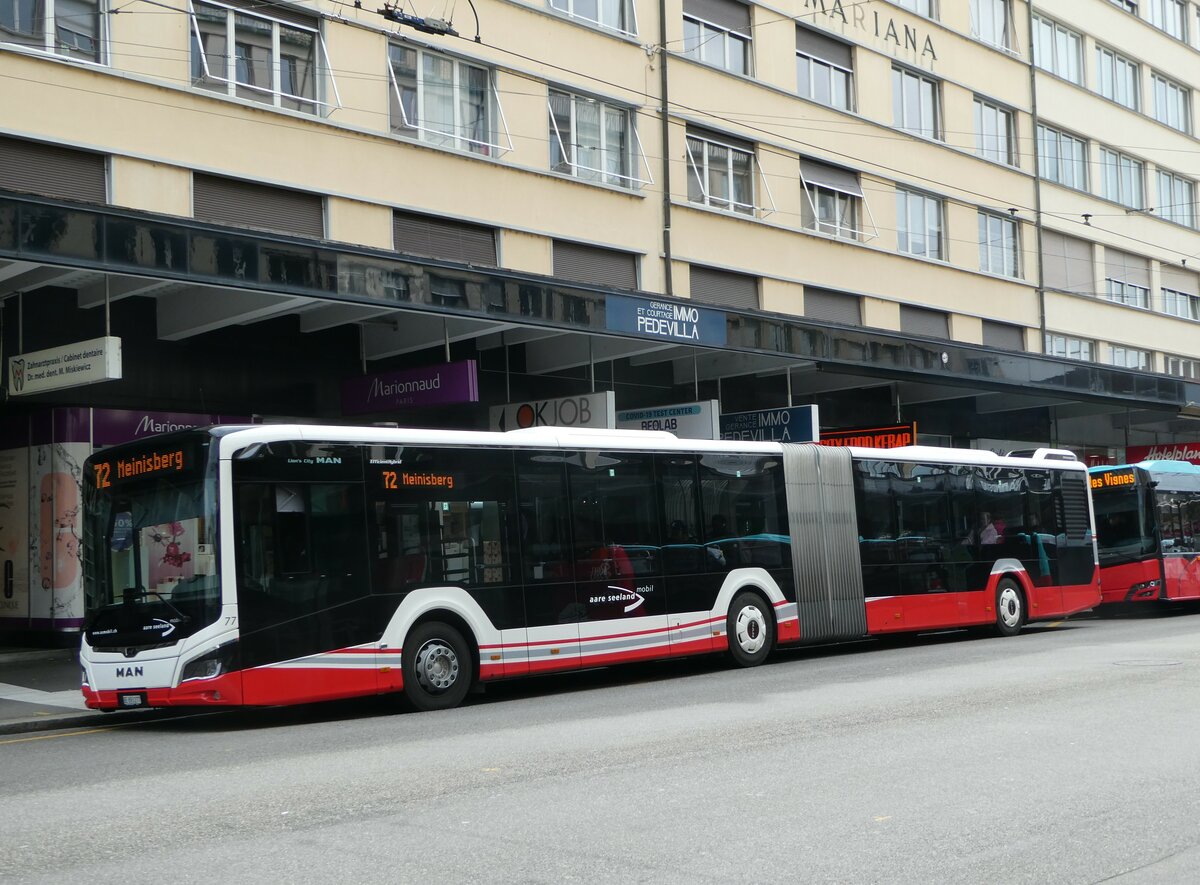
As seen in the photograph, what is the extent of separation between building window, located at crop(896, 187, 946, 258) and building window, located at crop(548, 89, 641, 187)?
9.28 meters

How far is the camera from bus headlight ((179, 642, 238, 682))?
11.6 metres

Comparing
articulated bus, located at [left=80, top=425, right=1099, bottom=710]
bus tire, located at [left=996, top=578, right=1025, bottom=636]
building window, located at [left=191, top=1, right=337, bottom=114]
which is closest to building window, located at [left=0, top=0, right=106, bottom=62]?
building window, located at [left=191, top=1, right=337, bottom=114]

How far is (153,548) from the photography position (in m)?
12.2

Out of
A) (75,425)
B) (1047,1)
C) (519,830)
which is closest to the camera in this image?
(519,830)

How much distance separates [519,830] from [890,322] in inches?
1020

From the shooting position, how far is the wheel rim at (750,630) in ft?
53.7

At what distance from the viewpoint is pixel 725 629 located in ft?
53.2

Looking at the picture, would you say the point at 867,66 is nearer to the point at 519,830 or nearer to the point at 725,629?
the point at 725,629

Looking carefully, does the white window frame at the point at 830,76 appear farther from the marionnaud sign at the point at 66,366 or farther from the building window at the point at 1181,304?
the marionnaud sign at the point at 66,366

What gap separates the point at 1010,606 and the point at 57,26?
15.8 meters

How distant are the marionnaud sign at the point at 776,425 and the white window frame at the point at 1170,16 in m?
26.2

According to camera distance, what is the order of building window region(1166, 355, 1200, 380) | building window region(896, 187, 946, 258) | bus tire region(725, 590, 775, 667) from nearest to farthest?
bus tire region(725, 590, 775, 667), building window region(896, 187, 946, 258), building window region(1166, 355, 1200, 380)

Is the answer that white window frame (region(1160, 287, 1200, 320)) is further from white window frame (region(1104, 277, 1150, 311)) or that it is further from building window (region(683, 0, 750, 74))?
building window (region(683, 0, 750, 74))

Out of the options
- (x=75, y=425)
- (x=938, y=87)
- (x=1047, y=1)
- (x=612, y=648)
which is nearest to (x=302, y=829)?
(x=612, y=648)
